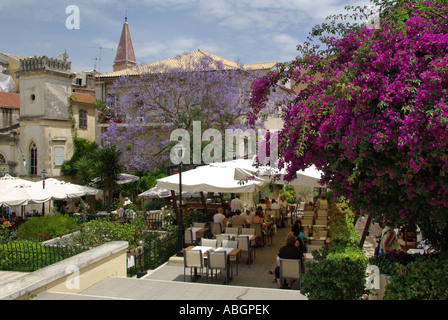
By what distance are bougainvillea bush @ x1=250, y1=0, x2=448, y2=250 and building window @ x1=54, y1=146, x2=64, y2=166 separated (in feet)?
101

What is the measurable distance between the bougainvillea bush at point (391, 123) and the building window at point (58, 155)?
3091cm

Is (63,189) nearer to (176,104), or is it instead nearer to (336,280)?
(176,104)

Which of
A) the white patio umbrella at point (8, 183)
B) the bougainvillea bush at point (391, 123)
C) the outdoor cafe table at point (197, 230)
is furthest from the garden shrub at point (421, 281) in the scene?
the white patio umbrella at point (8, 183)

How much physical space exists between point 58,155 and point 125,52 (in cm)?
2172

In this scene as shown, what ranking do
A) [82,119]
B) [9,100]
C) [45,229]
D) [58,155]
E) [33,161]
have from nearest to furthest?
[45,229], [33,161], [58,155], [82,119], [9,100]

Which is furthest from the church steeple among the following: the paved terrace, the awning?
the paved terrace

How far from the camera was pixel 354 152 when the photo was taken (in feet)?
16.0

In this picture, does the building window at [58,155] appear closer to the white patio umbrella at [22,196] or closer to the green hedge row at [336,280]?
the white patio umbrella at [22,196]

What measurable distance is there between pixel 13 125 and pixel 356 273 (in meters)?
37.5

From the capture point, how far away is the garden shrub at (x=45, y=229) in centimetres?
1470

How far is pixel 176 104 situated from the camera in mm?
27281

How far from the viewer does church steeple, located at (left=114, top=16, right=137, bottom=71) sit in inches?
1973

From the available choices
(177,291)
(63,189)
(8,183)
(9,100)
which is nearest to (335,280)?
(177,291)
